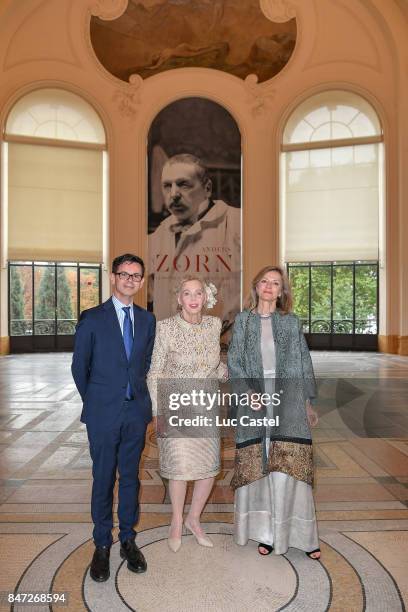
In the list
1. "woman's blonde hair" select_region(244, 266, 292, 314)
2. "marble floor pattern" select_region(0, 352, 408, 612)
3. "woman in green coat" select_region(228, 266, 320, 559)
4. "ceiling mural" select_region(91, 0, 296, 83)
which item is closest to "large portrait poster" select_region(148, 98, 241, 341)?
"ceiling mural" select_region(91, 0, 296, 83)

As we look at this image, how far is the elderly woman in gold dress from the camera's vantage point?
2912 mm

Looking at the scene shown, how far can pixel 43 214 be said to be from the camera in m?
14.1

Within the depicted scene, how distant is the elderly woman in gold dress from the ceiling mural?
1307 centimetres

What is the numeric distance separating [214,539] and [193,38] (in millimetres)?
14200

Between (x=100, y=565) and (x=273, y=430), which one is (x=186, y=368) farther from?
(x=100, y=565)

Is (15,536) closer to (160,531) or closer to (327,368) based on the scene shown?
(160,531)

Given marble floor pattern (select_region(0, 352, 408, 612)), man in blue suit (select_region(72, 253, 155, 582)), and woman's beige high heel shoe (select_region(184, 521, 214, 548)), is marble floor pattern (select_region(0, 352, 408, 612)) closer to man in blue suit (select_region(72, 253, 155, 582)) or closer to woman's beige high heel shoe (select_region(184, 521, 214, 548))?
woman's beige high heel shoe (select_region(184, 521, 214, 548))

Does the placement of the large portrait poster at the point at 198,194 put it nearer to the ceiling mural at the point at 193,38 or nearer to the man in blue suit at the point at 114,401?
the ceiling mural at the point at 193,38

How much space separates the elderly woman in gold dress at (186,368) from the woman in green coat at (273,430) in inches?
6.2

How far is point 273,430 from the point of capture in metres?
2.91

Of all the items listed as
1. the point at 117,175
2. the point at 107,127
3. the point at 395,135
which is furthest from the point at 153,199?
the point at 395,135

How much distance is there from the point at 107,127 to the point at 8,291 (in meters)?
5.21

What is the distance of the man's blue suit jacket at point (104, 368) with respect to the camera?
2662mm
